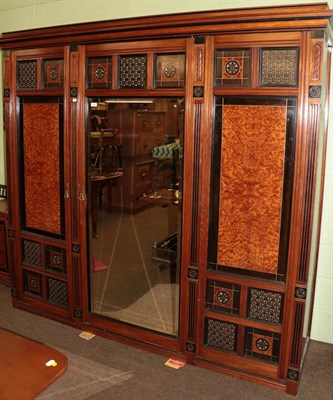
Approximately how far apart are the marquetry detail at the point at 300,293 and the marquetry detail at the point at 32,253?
186 cm

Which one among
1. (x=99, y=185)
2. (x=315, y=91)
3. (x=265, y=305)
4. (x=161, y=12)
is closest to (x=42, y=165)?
(x=99, y=185)

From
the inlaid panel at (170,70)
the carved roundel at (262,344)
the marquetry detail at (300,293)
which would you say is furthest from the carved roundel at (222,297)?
the inlaid panel at (170,70)

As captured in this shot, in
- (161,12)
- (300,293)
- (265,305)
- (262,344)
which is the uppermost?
(161,12)

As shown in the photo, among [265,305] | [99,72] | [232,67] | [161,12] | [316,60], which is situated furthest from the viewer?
[161,12]

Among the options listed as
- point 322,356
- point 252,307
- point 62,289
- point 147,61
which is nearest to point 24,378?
point 252,307

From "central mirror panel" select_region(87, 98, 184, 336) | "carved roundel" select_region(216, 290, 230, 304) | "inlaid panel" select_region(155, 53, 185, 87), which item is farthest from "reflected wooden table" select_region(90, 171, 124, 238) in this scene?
"carved roundel" select_region(216, 290, 230, 304)

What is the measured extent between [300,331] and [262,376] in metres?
0.38

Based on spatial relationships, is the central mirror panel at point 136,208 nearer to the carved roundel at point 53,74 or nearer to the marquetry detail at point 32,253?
the carved roundel at point 53,74

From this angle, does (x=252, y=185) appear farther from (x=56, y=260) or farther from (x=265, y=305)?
(x=56, y=260)

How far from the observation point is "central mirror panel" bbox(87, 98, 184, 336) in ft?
8.53

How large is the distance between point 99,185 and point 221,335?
4.05 feet

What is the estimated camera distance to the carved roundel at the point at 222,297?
8.21 ft

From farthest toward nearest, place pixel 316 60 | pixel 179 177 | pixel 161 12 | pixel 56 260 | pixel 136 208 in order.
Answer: pixel 56 260, pixel 161 12, pixel 136 208, pixel 179 177, pixel 316 60

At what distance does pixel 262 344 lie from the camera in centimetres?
247
